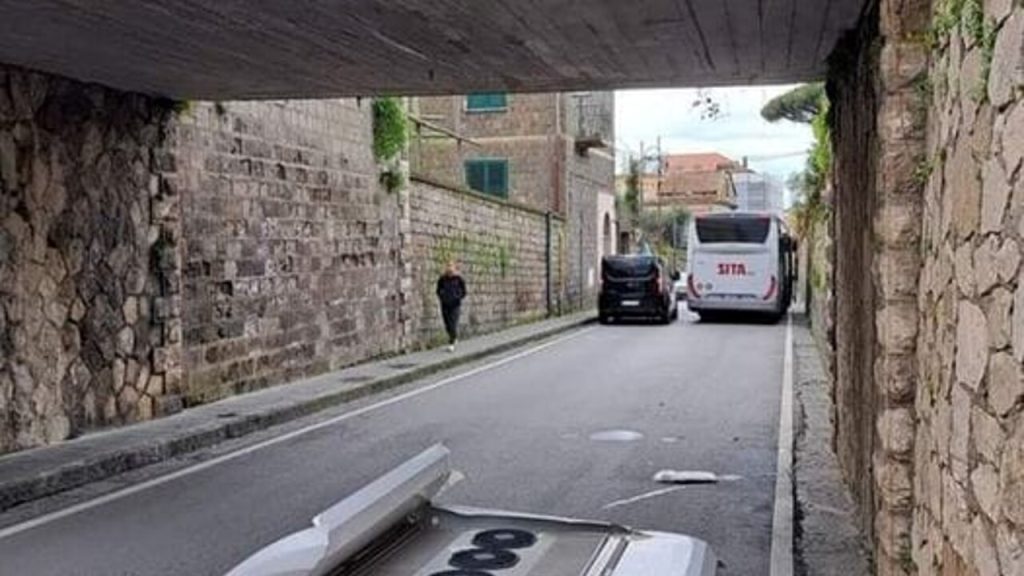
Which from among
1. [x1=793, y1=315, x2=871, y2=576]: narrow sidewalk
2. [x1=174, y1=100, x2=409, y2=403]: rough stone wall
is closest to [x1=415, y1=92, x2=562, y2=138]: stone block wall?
[x1=174, y1=100, x2=409, y2=403]: rough stone wall

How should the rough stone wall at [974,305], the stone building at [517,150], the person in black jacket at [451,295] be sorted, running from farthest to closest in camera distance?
the stone building at [517,150], the person in black jacket at [451,295], the rough stone wall at [974,305]

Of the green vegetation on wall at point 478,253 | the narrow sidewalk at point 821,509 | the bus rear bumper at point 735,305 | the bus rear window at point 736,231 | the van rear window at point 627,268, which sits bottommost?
the narrow sidewalk at point 821,509

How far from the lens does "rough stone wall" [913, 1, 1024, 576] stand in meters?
3.00

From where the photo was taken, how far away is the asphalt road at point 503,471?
24.8 ft

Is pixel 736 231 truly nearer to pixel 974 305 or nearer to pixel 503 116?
pixel 503 116

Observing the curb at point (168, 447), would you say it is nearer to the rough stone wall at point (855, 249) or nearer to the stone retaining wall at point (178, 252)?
the stone retaining wall at point (178, 252)

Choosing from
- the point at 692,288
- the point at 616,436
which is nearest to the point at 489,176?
the point at 692,288

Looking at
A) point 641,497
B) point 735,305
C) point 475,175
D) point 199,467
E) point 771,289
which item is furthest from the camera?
point 475,175

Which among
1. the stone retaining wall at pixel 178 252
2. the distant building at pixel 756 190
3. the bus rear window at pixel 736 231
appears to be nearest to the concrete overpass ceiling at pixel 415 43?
the stone retaining wall at pixel 178 252

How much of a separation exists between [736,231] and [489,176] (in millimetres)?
8276

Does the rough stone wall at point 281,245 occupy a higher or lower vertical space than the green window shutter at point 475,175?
lower

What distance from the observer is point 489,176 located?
37344 millimetres

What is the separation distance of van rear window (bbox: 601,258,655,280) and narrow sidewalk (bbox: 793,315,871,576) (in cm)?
1863

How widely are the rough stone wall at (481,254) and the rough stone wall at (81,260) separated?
29.3 ft
